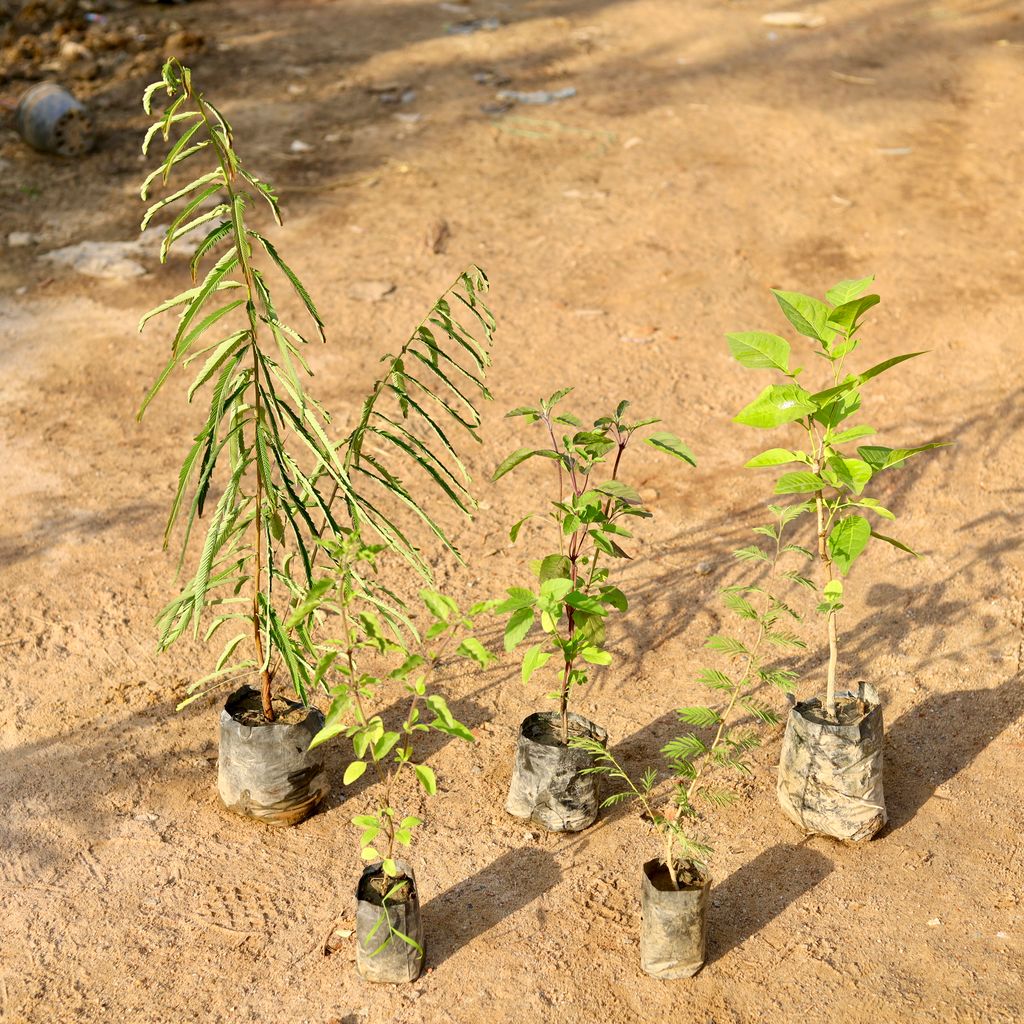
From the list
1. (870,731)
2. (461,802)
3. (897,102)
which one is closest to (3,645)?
(461,802)

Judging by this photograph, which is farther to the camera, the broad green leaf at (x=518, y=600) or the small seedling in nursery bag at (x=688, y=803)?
the broad green leaf at (x=518, y=600)

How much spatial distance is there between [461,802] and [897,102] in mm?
6465

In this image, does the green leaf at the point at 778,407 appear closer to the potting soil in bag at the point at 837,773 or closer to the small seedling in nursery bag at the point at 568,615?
the small seedling in nursery bag at the point at 568,615

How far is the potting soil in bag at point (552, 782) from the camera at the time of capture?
Answer: 11.1 feet

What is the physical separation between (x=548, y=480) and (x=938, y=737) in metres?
1.84

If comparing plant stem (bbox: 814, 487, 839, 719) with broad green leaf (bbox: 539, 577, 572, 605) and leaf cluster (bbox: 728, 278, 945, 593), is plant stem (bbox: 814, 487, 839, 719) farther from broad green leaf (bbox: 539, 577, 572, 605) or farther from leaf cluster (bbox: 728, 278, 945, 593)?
broad green leaf (bbox: 539, 577, 572, 605)

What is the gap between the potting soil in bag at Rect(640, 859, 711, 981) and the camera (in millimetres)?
2957

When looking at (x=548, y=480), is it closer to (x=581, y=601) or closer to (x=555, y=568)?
(x=555, y=568)

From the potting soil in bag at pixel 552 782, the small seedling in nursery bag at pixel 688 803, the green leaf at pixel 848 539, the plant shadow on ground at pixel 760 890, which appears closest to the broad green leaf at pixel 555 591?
the small seedling in nursery bag at pixel 688 803

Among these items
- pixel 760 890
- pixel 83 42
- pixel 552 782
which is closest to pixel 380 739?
pixel 552 782

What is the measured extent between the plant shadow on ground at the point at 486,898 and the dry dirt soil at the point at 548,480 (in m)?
0.01

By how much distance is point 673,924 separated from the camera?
2.97m

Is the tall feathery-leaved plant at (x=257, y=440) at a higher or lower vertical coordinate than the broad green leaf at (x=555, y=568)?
higher

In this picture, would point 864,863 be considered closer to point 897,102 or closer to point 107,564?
point 107,564
